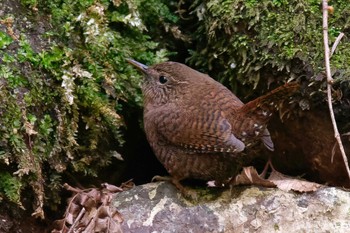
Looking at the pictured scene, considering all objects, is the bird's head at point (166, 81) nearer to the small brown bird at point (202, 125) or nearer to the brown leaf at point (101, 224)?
the small brown bird at point (202, 125)

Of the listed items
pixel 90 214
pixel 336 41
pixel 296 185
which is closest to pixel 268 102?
pixel 296 185

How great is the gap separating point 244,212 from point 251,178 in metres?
0.19

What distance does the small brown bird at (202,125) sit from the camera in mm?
2697

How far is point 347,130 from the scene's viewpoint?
10.0ft

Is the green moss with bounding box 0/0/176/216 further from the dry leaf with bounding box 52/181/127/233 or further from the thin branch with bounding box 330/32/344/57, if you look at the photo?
the thin branch with bounding box 330/32/344/57

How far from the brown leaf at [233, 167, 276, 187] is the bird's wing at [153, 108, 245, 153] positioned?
0.20 m

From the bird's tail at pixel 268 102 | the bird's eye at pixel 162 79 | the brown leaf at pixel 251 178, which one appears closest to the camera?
the bird's tail at pixel 268 102

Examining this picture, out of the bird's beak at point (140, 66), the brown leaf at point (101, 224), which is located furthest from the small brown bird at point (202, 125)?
the brown leaf at point (101, 224)

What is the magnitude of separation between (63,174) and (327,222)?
4.42 ft

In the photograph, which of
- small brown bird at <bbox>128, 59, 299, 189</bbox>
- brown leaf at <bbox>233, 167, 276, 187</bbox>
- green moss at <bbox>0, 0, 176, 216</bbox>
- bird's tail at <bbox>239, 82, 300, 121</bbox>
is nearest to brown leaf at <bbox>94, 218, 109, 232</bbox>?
green moss at <bbox>0, 0, 176, 216</bbox>

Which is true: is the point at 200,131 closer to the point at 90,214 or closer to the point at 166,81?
the point at 166,81

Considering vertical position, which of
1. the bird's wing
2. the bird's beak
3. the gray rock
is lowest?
the gray rock

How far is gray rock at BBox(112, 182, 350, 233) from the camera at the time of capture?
8.64 feet

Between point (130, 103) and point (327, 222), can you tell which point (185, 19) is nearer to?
point (130, 103)
